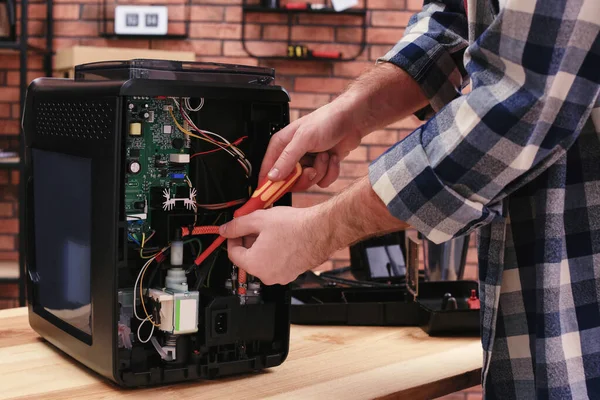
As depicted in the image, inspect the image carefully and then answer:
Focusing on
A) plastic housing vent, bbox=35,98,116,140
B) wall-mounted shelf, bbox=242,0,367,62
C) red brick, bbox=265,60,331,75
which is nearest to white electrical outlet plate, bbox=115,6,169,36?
wall-mounted shelf, bbox=242,0,367,62

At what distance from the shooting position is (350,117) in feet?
4.13

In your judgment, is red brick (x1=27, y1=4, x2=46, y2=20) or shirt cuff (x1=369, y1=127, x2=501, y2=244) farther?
red brick (x1=27, y1=4, x2=46, y2=20)

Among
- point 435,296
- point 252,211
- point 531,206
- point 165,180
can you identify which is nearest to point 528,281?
point 531,206

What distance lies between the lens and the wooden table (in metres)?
1.07

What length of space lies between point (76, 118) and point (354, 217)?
18.1 inches

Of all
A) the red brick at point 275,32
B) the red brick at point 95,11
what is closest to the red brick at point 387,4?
the red brick at point 275,32

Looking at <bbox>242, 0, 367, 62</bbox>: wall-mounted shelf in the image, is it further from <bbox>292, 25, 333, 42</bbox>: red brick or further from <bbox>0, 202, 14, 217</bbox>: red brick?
<bbox>0, 202, 14, 217</bbox>: red brick

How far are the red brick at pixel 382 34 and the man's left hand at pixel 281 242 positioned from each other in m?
2.43

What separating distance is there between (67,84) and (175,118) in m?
0.20

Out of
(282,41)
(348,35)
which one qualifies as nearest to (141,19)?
(282,41)

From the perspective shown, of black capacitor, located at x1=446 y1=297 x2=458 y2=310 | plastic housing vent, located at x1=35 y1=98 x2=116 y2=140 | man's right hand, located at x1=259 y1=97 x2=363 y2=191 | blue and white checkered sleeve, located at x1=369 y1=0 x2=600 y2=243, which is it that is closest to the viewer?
blue and white checkered sleeve, located at x1=369 y1=0 x2=600 y2=243

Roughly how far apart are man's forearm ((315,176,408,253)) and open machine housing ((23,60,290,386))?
0.71 feet

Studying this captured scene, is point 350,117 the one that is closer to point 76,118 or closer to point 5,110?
point 76,118

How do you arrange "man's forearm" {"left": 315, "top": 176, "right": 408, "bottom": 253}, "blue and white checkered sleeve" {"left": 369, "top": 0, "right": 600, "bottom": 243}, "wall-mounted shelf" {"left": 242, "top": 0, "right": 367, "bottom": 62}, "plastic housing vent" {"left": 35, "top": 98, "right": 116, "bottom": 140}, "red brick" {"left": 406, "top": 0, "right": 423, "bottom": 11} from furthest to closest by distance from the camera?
"red brick" {"left": 406, "top": 0, "right": 423, "bottom": 11}, "wall-mounted shelf" {"left": 242, "top": 0, "right": 367, "bottom": 62}, "plastic housing vent" {"left": 35, "top": 98, "right": 116, "bottom": 140}, "man's forearm" {"left": 315, "top": 176, "right": 408, "bottom": 253}, "blue and white checkered sleeve" {"left": 369, "top": 0, "right": 600, "bottom": 243}
